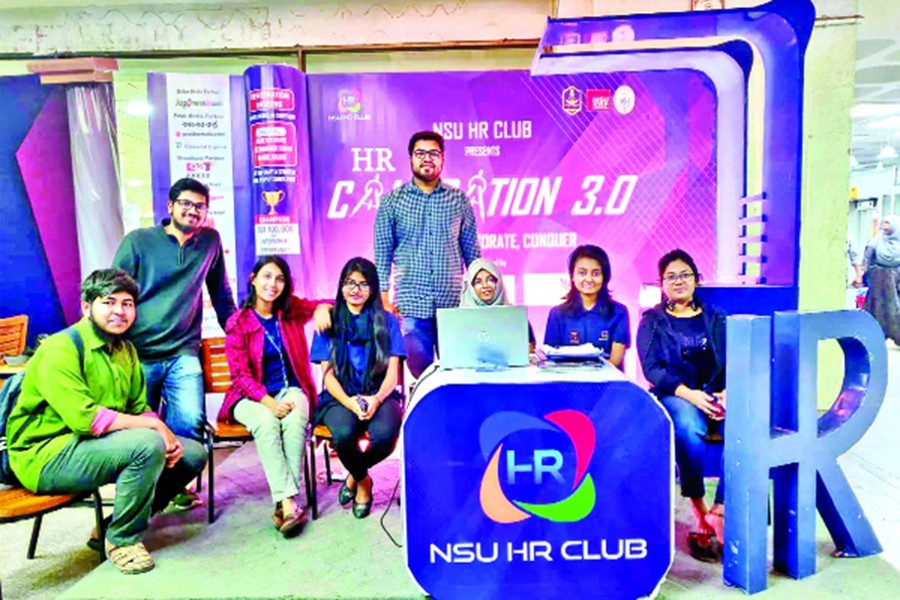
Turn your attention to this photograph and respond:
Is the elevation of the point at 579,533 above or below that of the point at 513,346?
below

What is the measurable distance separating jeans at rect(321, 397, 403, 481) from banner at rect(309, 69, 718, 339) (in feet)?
4.76

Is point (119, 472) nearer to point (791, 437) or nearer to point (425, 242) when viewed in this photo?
point (425, 242)

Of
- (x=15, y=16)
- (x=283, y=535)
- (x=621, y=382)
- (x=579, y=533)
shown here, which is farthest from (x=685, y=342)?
(x=15, y=16)

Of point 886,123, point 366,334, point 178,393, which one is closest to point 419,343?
point 366,334

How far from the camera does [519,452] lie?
6.95 ft

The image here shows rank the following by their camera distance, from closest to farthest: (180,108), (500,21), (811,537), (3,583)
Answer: (811,537), (3,583), (180,108), (500,21)

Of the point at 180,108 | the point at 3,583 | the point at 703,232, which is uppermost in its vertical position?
the point at 180,108

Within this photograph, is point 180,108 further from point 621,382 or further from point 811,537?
point 811,537

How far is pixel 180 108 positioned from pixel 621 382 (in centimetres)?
332

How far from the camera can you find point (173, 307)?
3.17 m

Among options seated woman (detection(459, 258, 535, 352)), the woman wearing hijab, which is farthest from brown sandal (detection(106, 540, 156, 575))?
the woman wearing hijab

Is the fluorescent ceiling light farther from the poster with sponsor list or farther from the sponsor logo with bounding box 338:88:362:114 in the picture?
the poster with sponsor list

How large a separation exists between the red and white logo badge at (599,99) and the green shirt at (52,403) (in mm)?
3183

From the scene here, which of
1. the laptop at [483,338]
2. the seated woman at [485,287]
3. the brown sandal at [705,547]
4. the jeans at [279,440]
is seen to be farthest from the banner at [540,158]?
the brown sandal at [705,547]
